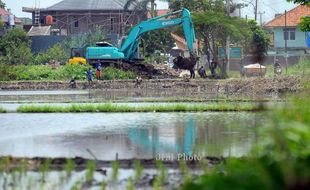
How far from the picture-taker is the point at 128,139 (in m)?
15.9

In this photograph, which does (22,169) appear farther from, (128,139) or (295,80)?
(295,80)

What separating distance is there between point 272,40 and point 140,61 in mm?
29549

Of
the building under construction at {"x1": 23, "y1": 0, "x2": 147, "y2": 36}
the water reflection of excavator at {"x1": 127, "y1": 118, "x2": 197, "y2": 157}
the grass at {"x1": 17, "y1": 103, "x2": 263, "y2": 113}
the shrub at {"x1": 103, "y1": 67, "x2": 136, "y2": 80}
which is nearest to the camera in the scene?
the water reflection of excavator at {"x1": 127, "y1": 118, "x2": 197, "y2": 157}

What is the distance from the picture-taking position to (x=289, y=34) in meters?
69.4

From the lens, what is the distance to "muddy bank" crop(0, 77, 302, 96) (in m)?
33.5

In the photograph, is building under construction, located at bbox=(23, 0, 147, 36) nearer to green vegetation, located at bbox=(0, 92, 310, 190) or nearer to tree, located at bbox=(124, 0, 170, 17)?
tree, located at bbox=(124, 0, 170, 17)

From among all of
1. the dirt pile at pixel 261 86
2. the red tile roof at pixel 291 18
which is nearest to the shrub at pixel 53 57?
the red tile roof at pixel 291 18

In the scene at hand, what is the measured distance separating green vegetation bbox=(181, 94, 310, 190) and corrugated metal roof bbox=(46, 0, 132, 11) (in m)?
74.7

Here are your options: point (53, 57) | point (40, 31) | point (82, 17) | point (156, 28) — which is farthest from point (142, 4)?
point (40, 31)

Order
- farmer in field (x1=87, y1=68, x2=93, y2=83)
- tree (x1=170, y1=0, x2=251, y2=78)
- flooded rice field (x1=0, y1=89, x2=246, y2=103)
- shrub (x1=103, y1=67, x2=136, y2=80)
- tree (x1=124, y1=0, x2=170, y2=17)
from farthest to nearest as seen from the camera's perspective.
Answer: tree (x1=124, y1=0, x2=170, y2=17), tree (x1=170, y1=0, x2=251, y2=78), shrub (x1=103, y1=67, x2=136, y2=80), farmer in field (x1=87, y1=68, x2=93, y2=83), flooded rice field (x1=0, y1=89, x2=246, y2=103)

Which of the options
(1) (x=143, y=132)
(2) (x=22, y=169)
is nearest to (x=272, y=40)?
(1) (x=143, y=132)

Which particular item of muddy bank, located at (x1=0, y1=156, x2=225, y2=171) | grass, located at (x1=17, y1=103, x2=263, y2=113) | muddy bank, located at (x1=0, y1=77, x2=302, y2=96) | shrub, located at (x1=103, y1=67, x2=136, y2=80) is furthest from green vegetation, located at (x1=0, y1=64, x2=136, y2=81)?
muddy bank, located at (x1=0, y1=156, x2=225, y2=171)

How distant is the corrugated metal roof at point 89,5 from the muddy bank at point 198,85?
38.1 meters

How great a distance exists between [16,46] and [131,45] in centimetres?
2355
